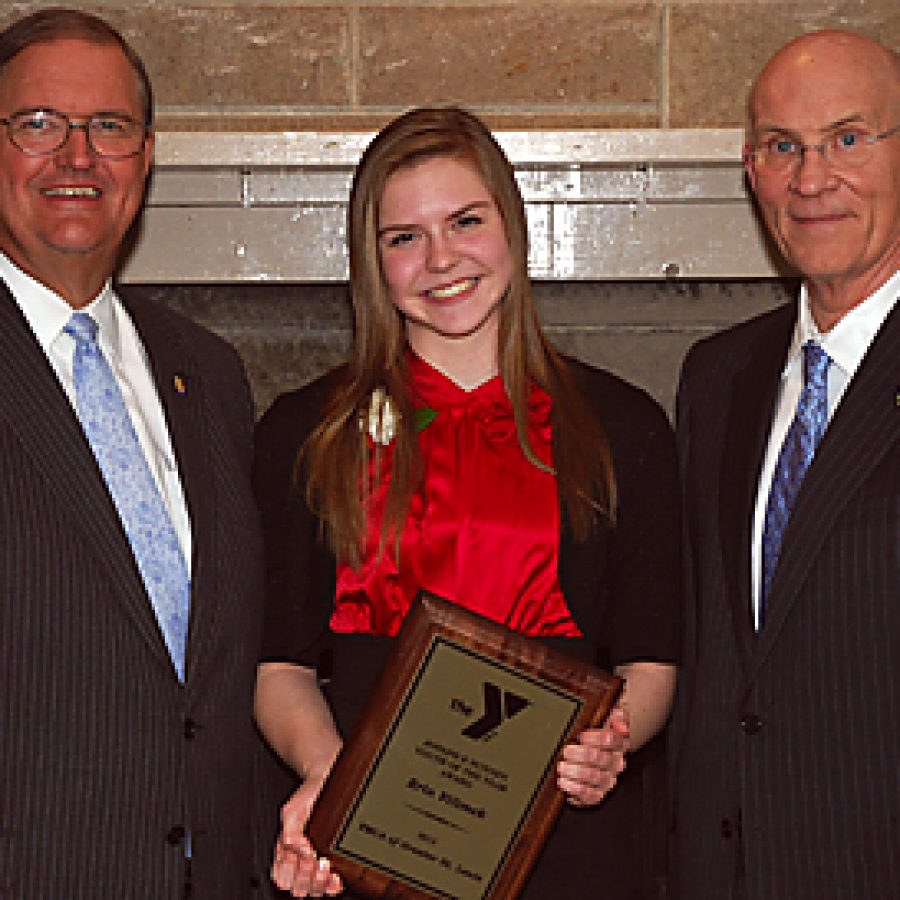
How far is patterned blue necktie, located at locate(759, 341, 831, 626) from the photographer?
8.32ft

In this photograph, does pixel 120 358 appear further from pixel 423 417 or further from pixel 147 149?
pixel 423 417

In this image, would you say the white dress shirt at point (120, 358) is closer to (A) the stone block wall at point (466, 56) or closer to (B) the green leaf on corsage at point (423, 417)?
(B) the green leaf on corsage at point (423, 417)

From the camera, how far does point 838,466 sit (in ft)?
8.00

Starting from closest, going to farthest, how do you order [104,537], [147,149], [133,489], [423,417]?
[104,537]
[133,489]
[423,417]
[147,149]

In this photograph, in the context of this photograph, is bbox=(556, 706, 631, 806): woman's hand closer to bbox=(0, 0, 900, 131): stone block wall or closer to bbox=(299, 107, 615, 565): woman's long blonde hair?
bbox=(299, 107, 615, 565): woman's long blonde hair

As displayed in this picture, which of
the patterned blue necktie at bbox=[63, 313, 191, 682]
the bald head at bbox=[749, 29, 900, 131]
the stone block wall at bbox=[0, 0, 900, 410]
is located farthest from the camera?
the stone block wall at bbox=[0, 0, 900, 410]

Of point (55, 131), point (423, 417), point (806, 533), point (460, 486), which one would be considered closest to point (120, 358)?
point (55, 131)

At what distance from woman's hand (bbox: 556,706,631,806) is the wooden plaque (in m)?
0.02

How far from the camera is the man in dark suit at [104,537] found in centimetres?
236

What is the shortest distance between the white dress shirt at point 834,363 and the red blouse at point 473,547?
0.34 m

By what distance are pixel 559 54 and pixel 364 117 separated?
1.58 ft

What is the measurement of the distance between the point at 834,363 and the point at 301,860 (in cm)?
119

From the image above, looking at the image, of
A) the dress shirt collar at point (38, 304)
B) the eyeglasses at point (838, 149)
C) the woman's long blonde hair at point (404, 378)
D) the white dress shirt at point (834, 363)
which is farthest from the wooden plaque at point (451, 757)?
the eyeglasses at point (838, 149)

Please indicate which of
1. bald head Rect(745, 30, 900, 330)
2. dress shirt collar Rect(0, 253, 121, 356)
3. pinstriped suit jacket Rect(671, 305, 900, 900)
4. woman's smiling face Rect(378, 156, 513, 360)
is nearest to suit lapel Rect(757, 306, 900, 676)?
pinstriped suit jacket Rect(671, 305, 900, 900)
